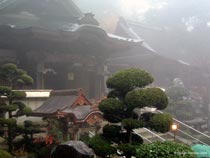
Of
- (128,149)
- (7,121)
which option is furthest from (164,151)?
(7,121)

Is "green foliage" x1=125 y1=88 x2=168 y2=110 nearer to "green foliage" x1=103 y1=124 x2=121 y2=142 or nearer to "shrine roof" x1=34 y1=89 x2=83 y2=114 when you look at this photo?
"green foliage" x1=103 y1=124 x2=121 y2=142

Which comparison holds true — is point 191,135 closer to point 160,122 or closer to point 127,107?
point 127,107

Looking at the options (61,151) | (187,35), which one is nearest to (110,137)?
(61,151)

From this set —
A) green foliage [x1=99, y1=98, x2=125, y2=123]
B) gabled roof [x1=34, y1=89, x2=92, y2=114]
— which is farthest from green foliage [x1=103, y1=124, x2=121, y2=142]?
gabled roof [x1=34, y1=89, x2=92, y2=114]

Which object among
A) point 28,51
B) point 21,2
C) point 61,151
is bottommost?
point 61,151

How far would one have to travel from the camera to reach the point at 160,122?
900cm

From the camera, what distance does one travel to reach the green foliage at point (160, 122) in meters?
9.01

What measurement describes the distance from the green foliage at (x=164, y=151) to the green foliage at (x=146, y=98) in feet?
3.49

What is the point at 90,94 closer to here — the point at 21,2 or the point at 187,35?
the point at 21,2

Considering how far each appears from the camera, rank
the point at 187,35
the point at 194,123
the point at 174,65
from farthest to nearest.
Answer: the point at 187,35 → the point at 174,65 → the point at 194,123

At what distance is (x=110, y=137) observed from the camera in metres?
9.72

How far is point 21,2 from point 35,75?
487 centimetres

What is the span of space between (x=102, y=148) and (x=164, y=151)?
171 centimetres

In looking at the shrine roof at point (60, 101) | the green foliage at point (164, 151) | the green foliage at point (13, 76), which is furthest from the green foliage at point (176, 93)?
the green foliage at point (164, 151)
